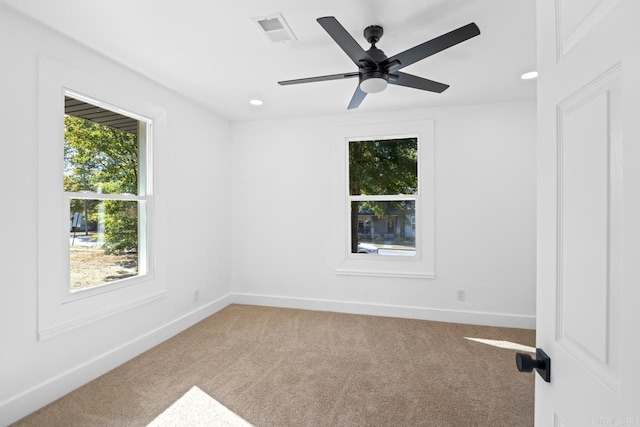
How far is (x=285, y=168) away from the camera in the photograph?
429 centimetres

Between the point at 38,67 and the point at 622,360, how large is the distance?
306cm

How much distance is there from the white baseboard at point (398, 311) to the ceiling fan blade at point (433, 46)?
279 cm

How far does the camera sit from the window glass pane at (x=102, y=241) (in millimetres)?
2430

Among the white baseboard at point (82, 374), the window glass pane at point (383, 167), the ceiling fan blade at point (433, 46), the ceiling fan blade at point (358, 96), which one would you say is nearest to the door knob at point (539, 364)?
the ceiling fan blade at point (433, 46)

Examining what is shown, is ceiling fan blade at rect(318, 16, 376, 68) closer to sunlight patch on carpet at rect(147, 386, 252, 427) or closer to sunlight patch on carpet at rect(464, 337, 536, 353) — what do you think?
sunlight patch on carpet at rect(147, 386, 252, 427)

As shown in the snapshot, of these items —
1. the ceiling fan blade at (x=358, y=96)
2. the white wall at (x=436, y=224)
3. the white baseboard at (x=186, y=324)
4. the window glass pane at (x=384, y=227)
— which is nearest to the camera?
the white baseboard at (x=186, y=324)

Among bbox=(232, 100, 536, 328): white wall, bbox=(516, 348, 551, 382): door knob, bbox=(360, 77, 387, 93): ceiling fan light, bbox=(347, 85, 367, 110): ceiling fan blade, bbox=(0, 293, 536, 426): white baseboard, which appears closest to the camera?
bbox=(516, 348, 551, 382): door knob

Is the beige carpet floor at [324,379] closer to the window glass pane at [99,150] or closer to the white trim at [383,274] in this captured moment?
the white trim at [383,274]

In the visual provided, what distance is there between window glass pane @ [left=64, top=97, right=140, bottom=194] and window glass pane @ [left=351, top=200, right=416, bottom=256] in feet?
8.27

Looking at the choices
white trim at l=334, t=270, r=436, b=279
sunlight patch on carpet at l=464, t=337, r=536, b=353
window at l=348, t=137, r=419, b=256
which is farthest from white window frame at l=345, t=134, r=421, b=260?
sunlight patch on carpet at l=464, t=337, r=536, b=353

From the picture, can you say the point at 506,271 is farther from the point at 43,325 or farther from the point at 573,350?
the point at 43,325

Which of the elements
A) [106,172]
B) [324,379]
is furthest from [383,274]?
[106,172]

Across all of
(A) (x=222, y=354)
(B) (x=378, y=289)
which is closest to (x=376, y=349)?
(B) (x=378, y=289)

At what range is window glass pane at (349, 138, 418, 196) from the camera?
398 cm
